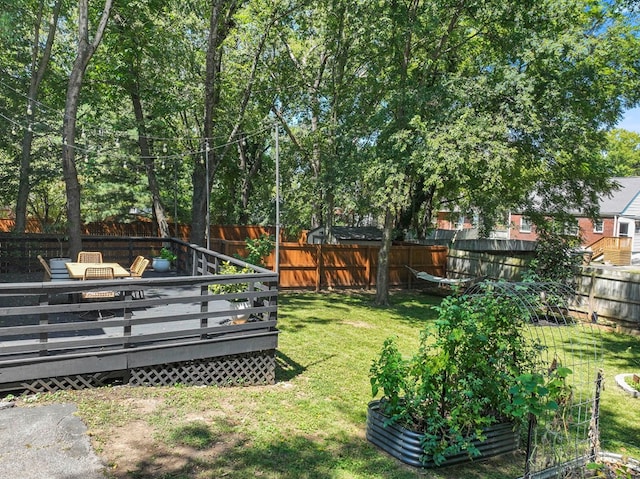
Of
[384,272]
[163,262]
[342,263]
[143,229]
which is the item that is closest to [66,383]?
[163,262]

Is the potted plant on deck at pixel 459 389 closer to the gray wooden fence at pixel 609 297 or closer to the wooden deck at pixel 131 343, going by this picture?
the wooden deck at pixel 131 343

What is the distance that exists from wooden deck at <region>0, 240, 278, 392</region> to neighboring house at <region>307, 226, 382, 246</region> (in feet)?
34.9

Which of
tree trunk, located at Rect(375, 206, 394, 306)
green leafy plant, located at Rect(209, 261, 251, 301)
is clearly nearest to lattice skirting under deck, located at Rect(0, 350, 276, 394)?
green leafy plant, located at Rect(209, 261, 251, 301)

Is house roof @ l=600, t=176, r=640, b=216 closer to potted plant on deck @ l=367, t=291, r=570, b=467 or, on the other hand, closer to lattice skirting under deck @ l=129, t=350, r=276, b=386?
potted plant on deck @ l=367, t=291, r=570, b=467

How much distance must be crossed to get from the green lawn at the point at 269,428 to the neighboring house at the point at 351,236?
33.2 feet

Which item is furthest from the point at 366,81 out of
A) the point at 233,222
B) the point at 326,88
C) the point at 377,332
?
the point at 233,222

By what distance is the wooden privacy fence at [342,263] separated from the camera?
13.6 m

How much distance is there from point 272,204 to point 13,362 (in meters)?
18.7

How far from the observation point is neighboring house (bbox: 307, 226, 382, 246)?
17.3 m

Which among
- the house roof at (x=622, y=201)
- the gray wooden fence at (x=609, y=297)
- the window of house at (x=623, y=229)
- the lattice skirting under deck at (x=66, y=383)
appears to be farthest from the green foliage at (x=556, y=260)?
the window of house at (x=623, y=229)

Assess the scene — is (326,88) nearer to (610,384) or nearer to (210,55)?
(210,55)

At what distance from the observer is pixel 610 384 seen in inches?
272

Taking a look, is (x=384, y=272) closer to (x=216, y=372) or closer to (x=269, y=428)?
(x=216, y=372)

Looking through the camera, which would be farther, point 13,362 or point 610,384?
point 610,384
